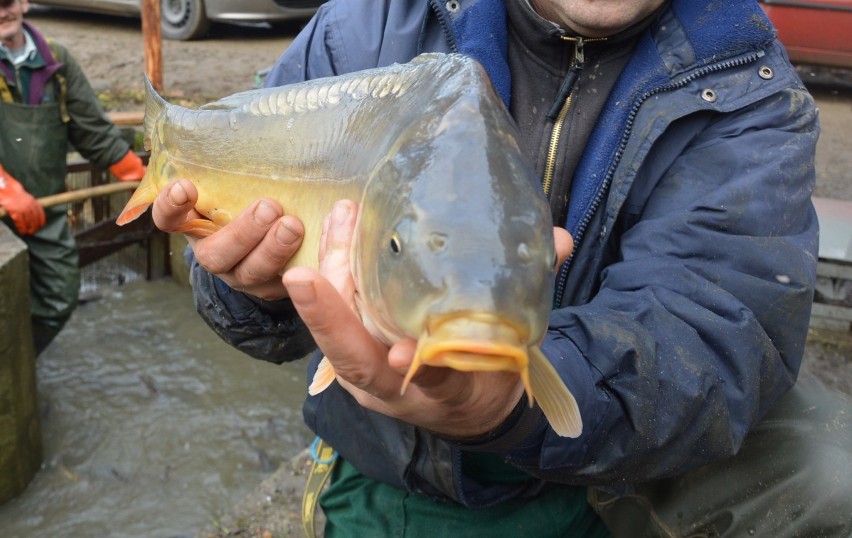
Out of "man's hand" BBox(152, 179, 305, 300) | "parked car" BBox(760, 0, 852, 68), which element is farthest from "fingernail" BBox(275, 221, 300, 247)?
"parked car" BBox(760, 0, 852, 68)

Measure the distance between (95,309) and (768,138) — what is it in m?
5.26

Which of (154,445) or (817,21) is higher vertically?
(817,21)

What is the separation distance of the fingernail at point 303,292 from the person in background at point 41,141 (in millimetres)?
4122

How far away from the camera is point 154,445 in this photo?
185 inches

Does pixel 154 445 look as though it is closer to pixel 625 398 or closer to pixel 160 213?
pixel 160 213

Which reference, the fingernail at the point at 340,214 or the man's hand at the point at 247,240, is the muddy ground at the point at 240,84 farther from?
the fingernail at the point at 340,214

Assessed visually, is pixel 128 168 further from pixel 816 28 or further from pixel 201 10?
pixel 816 28

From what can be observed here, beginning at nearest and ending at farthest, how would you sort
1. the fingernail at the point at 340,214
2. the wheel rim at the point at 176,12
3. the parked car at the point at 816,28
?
1. the fingernail at the point at 340,214
2. the parked car at the point at 816,28
3. the wheel rim at the point at 176,12

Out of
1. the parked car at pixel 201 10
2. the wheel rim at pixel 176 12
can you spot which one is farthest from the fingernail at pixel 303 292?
the wheel rim at pixel 176 12

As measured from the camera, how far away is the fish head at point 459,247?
1.04 m

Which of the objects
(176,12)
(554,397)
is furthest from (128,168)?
(176,12)

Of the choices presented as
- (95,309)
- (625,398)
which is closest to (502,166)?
(625,398)

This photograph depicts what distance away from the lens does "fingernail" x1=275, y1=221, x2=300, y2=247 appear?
62.8 inches

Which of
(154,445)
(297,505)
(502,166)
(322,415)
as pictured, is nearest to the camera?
(502,166)
